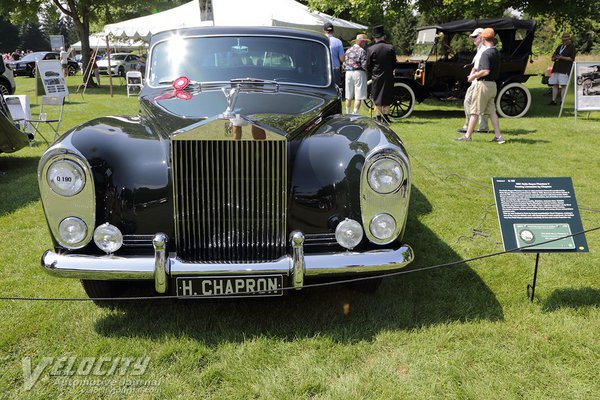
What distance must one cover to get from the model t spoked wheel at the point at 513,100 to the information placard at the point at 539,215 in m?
8.78

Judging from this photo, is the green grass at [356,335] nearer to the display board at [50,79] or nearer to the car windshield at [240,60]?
the car windshield at [240,60]

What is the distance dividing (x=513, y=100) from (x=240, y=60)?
30.4 feet

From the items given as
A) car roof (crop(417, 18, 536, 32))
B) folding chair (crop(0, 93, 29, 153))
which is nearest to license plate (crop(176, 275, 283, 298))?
folding chair (crop(0, 93, 29, 153))

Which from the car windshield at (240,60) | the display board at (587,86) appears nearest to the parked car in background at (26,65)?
the display board at (587,86)

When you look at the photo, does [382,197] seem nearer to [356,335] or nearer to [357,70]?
[356,335]

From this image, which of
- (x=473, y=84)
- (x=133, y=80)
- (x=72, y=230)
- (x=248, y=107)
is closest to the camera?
(x=72, y=230)

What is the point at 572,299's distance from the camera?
10.5 feet

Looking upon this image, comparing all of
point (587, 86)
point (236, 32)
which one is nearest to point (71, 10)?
point (236, 32)

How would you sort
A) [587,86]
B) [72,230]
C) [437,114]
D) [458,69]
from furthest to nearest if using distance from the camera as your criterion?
[437,114] < [458,69] < [587,86] < [72,230]

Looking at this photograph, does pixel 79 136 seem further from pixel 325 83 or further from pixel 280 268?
pixel 325 83

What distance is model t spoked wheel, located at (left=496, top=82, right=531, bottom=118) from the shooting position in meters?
11.1

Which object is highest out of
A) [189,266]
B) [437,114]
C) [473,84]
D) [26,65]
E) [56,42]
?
[473,84]

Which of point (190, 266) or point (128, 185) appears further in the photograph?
point (128, 185)

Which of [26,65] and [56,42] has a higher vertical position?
[56,42]
